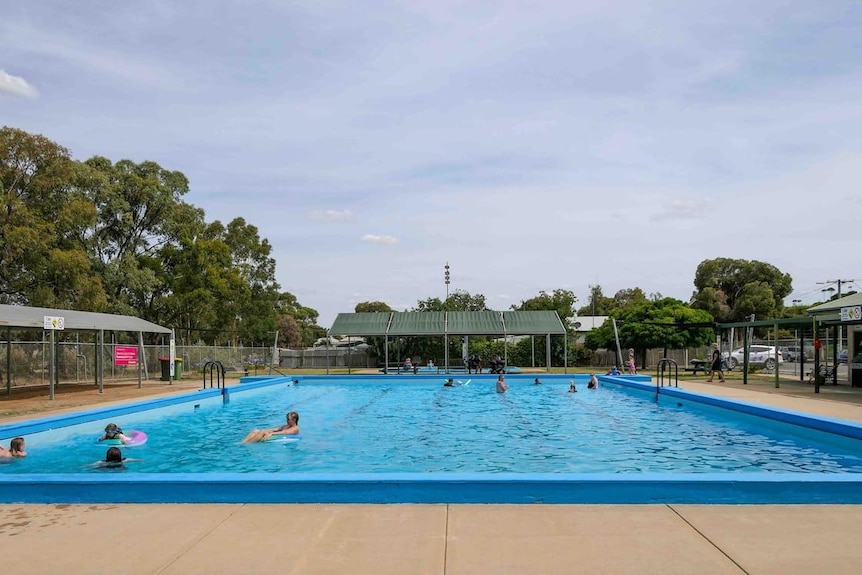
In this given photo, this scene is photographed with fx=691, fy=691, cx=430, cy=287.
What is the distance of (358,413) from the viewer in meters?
17.3

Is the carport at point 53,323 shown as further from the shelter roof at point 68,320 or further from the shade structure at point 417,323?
the shade structure at point 417,323

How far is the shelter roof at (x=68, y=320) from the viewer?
1691 centimetres

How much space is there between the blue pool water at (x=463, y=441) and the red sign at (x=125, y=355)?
5971 millimetres

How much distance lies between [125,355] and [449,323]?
14601 millimetres

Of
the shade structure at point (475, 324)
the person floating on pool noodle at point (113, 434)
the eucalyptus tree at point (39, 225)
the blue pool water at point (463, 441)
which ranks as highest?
the eucalyptus tree at point (39, 225)

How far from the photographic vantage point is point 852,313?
18.3m

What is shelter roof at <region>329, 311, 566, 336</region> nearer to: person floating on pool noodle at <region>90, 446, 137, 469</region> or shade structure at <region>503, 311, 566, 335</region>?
shade structure at <region>503, 311, 566, 335</region>

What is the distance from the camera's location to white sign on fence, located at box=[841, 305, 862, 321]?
59.0 ft
